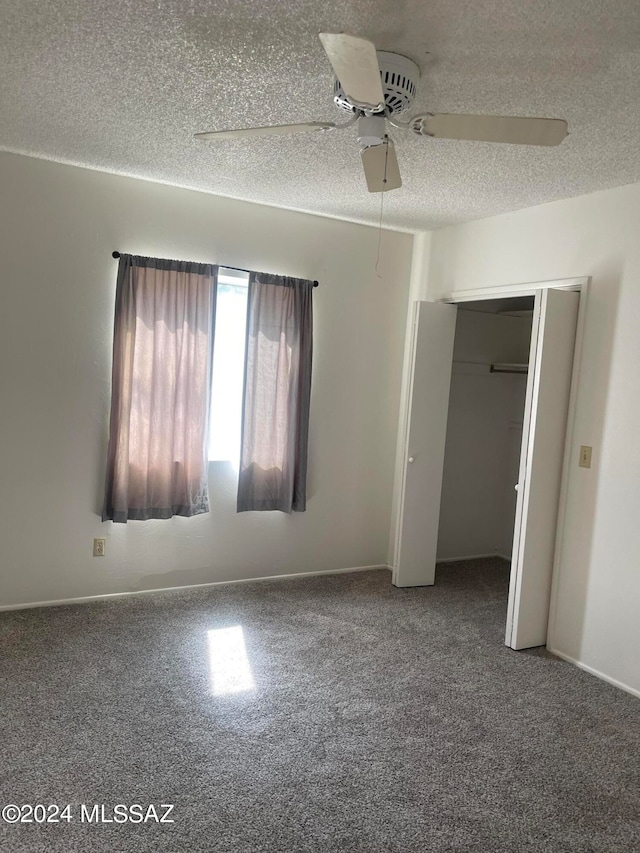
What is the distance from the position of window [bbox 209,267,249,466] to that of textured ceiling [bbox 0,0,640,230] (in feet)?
2.61

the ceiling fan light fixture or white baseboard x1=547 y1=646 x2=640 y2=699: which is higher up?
the ceiling fan light fixture

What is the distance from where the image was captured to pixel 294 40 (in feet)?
6.59

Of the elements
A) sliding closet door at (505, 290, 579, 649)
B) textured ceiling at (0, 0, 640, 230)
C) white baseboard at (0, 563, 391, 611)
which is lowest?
white baseboard at (0, 563, 391, 611)

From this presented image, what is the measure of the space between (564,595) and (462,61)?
271 cm

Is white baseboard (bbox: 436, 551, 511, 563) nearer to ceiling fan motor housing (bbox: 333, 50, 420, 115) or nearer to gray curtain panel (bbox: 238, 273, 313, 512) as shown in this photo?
gray curtain panel (bbox: 238, 273, 313, 512)

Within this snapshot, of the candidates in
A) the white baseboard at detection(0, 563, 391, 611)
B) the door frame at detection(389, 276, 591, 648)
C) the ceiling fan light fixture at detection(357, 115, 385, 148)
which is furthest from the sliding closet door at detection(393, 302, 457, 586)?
the ceiling fan light fixture at detection(357, 115, 385, 148)

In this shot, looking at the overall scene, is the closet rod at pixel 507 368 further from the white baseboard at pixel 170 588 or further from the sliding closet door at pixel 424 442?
the white baseboard at pixel 170 588

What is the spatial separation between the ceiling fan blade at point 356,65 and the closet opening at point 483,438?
3297 millimetres

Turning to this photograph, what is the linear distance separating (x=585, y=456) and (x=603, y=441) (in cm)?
13

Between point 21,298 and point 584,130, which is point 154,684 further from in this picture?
point 584,130

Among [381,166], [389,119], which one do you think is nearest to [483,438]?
[381,166]

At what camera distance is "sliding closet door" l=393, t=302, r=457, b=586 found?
4383mm

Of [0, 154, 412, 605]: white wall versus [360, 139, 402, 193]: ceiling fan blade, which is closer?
[360, 139, 402, 193]: ceiling fan blade

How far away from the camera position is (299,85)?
7.70 ft
